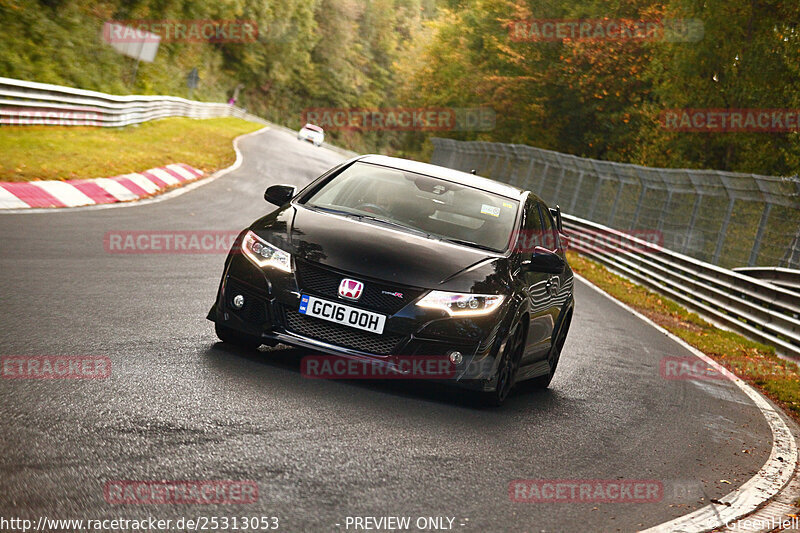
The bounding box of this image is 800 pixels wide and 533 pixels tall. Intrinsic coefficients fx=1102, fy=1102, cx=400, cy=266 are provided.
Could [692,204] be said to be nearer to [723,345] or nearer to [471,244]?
[723,345]

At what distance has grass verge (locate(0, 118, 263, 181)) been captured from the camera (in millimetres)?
17062

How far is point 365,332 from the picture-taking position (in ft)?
22.7

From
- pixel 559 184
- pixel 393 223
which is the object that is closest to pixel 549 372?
pixel 393 223

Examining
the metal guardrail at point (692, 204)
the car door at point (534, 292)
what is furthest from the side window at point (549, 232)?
the metal guardrail at point (692, 204)

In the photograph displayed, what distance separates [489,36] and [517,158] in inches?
869

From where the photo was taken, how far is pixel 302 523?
4.40 m

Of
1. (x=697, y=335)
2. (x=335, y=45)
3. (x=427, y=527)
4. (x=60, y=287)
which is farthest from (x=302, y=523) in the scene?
(x=335, y=45)

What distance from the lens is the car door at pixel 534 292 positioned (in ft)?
26.5

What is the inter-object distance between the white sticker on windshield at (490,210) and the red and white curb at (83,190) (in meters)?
7.57

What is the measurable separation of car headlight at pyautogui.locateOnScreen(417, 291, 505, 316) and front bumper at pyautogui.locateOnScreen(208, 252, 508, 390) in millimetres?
41

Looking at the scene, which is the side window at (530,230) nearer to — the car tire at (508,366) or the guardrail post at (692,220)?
the car tire at (508,366)

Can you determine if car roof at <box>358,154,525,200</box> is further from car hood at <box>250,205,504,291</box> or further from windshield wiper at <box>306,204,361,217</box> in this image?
car hood at <box>250,205,504,291</box>

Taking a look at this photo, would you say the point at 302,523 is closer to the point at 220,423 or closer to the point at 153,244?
the point at 220,423

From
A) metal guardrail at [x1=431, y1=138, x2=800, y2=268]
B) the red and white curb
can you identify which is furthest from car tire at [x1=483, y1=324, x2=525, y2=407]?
metal guardrail at [x1=431, y1=138, x2=800, y2=268]
